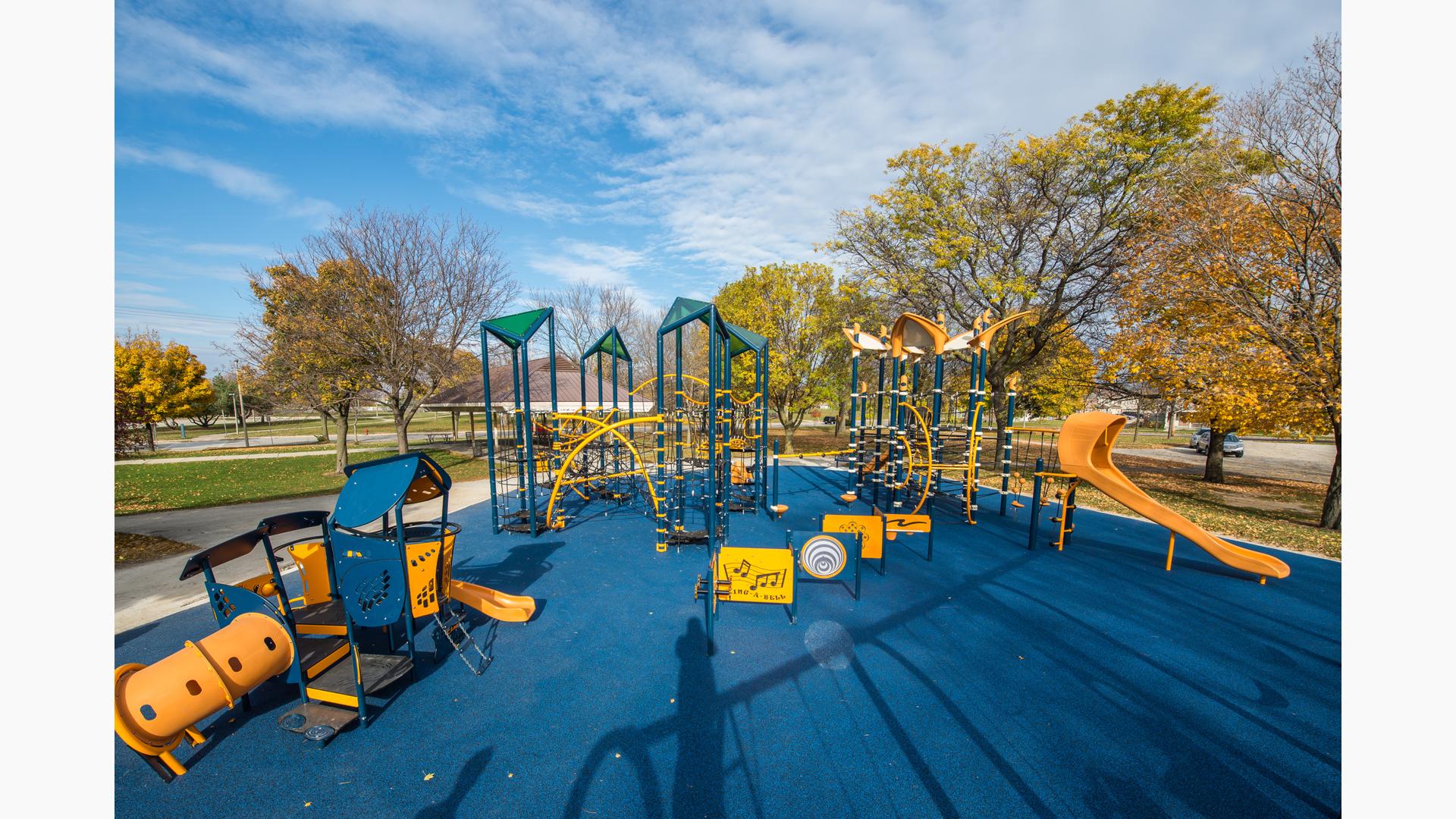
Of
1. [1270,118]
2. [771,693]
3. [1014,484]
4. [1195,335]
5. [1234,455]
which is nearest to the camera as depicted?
[771,693]

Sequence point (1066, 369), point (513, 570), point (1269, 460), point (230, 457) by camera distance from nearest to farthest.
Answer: point (513, 570), point (1066, 369), point (230, 457), point (1269, 460)

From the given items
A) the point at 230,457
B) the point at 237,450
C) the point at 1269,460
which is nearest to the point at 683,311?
the point at 230,457

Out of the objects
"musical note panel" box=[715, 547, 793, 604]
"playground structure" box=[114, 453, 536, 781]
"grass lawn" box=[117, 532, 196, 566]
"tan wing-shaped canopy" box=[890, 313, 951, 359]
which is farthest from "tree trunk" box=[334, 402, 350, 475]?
"tan wing-shaped canopy" box=[890, 313, 951, 359]

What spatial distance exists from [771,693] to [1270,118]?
13843 millimetres

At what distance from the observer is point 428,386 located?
56.6 feet

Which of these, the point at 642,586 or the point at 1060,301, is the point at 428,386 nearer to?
the point at 642,586

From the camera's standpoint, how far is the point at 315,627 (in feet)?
14.8

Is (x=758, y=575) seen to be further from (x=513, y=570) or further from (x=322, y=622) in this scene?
(x=322, y=622)

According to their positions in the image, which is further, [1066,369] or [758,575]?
[1066,369]

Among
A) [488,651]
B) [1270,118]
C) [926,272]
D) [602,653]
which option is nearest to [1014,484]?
[926,272]

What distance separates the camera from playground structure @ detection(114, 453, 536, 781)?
3330 millimetres

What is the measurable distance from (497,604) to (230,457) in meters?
27.0

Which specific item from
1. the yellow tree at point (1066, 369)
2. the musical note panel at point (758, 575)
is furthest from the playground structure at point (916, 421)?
the yellow tree at point (1066, 369)

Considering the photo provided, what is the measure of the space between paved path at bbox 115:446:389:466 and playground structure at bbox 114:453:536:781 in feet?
77.1
